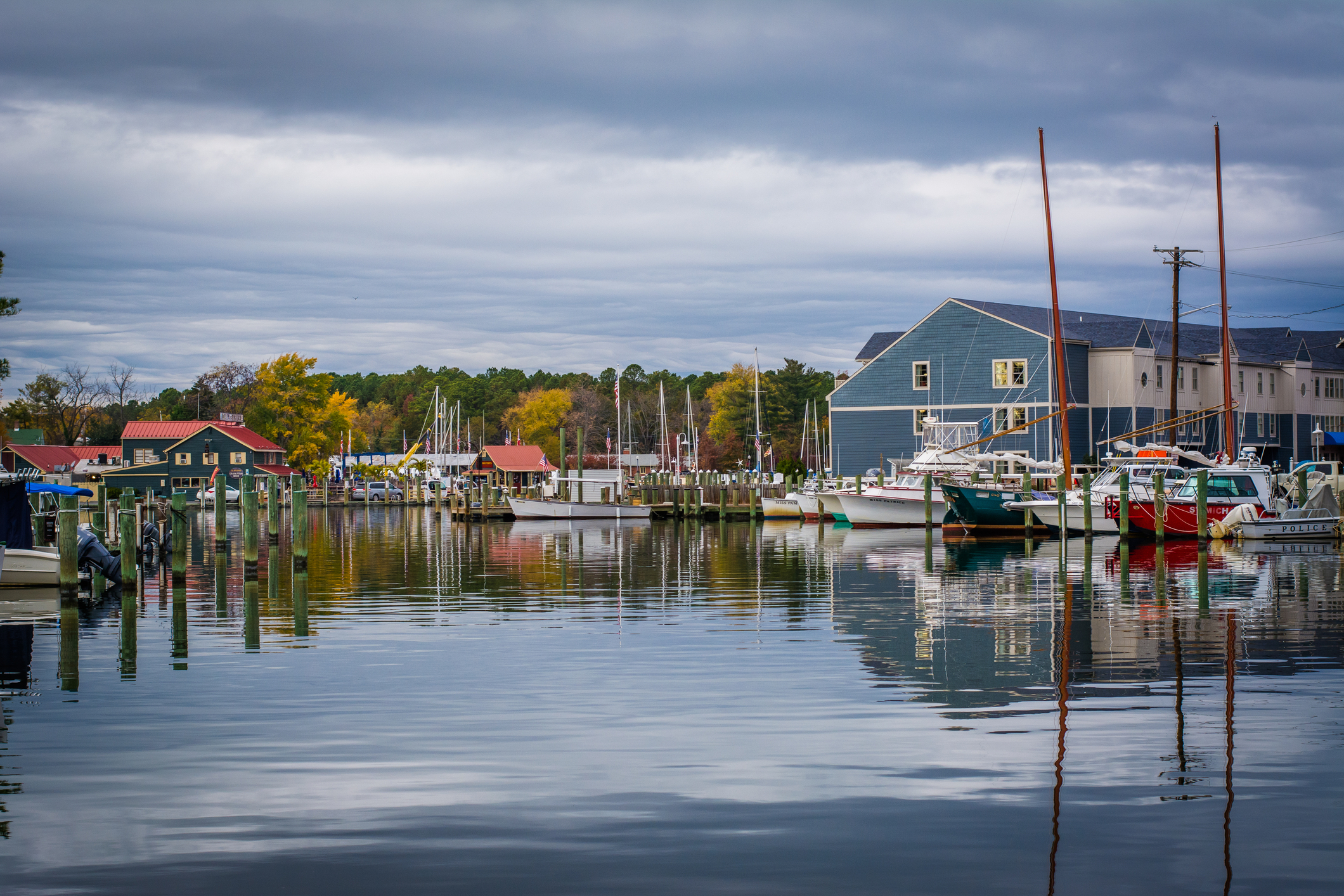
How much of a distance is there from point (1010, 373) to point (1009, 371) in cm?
13

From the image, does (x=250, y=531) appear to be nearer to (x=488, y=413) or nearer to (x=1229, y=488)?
(x=1229, y=488)

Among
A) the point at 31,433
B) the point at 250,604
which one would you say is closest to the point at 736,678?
the point at 250,604

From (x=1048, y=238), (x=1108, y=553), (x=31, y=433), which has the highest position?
(x=1048, y=238)

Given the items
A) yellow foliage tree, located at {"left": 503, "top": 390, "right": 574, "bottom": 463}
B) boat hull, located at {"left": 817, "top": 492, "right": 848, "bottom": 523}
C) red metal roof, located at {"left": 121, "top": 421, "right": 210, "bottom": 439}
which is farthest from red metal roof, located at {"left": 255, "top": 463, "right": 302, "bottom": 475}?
boat hull, located at {"left": 817, "top": 492, "right": 848, "bottom": 523}

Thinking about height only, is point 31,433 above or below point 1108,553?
above

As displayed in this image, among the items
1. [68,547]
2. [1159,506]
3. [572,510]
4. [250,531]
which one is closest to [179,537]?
[250,531]

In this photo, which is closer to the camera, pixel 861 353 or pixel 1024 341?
pixel 1024 341

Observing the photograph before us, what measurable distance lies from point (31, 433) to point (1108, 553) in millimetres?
44450

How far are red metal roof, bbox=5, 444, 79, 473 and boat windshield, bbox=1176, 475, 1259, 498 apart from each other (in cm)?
8584

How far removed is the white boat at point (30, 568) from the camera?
27.9m

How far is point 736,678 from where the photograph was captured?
622 inches

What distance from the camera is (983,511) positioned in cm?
4906

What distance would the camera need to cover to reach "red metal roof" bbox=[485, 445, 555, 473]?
410 ft

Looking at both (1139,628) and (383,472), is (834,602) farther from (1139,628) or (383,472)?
(383,472)
